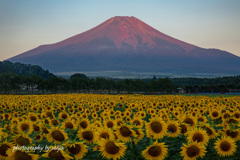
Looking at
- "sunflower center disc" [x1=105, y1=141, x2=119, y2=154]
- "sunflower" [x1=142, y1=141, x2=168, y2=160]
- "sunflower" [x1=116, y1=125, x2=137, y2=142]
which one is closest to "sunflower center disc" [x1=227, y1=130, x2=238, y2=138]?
"sunflower" [x1=142, y1=141, x2=168, y2=160]

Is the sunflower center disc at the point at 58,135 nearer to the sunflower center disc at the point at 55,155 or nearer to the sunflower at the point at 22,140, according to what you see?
the sunflower at the point at 22,140

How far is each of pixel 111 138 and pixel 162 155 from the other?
976 mm

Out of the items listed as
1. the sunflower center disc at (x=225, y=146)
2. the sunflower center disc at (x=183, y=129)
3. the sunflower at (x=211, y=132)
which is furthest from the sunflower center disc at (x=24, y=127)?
the sunflower center disc at (x=225, y=146)

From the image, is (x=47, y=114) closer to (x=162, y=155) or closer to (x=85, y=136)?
(x=85, y=136)

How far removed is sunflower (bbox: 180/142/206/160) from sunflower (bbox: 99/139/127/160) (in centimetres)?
125

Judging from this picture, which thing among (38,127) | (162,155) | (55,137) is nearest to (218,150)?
(162,155)

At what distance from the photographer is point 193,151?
17.3ft

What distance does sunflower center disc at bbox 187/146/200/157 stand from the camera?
17.3 ft

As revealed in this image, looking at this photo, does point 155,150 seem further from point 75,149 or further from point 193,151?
point 75,149

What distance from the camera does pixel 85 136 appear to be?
223 inches

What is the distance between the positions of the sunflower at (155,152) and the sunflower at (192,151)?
0.43 metres

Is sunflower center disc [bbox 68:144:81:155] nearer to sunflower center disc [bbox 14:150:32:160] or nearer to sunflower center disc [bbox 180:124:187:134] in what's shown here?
sunflower center disc [bbox 14:150:32:160]

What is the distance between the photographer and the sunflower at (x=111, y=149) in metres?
4.80

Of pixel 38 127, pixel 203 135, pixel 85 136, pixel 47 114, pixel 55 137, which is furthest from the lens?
pixel 47 114
